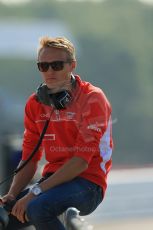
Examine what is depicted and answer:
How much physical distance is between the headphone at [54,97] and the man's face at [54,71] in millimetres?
51

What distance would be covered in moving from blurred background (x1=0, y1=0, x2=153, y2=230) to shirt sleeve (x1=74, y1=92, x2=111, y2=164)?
19.2 meters

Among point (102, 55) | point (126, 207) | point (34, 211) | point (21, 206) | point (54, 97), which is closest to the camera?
point (34, 211)

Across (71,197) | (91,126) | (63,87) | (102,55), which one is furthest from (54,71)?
(102,55)

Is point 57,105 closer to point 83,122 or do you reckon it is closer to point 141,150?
point 83,122

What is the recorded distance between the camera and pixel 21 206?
493cm

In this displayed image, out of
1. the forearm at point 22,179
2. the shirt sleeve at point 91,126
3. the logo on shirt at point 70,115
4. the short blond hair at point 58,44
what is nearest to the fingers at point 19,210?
the forearm at point 22,179

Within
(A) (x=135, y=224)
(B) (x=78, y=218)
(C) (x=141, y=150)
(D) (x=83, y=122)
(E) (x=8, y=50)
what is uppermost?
(D) (x=83, y=122)

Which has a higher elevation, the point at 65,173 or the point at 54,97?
the point at 54,97

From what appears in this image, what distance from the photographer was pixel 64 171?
493 cm

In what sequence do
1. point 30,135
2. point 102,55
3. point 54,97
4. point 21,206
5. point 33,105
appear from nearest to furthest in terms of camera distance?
1. point 21,206
2. point 54,97
3. point 33,105
4. point 30,135
5. point 102,55

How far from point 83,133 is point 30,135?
1.64 ft

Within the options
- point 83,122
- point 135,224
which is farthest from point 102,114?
point 135,224

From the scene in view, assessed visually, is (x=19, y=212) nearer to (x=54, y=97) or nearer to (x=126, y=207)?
(x=54, y=97)

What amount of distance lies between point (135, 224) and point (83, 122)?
697cm
